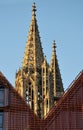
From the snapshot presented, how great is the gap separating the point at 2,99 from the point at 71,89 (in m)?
4.99

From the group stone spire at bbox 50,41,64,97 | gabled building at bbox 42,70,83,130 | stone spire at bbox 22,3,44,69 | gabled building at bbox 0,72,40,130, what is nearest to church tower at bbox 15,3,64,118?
stone spire at bbox 22,3,44,69

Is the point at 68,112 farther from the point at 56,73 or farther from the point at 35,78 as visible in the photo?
the point at 56,73

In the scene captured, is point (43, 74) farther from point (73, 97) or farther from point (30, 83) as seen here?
point (73, 97)

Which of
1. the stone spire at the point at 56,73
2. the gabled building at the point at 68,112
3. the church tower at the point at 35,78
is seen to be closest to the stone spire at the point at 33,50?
the church tower at the point at 35,78

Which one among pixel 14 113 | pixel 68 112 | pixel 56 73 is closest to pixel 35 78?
pixel 56 73

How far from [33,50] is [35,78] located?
5058mm

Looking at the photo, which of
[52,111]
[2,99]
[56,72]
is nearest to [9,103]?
[2,99]

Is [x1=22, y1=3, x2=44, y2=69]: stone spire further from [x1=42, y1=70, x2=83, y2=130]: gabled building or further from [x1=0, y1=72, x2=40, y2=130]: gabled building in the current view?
[x1=0, y1=72, x2=40, y2=130]: gabled building

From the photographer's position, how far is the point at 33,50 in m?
85.4

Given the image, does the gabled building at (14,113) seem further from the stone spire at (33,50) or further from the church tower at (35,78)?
the stone spire at (33,50)

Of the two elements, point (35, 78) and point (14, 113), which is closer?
point (14, 113)

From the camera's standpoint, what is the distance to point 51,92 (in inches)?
3258

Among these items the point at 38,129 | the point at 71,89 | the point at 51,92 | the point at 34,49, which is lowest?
the point at 38,129

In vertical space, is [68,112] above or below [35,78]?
below
